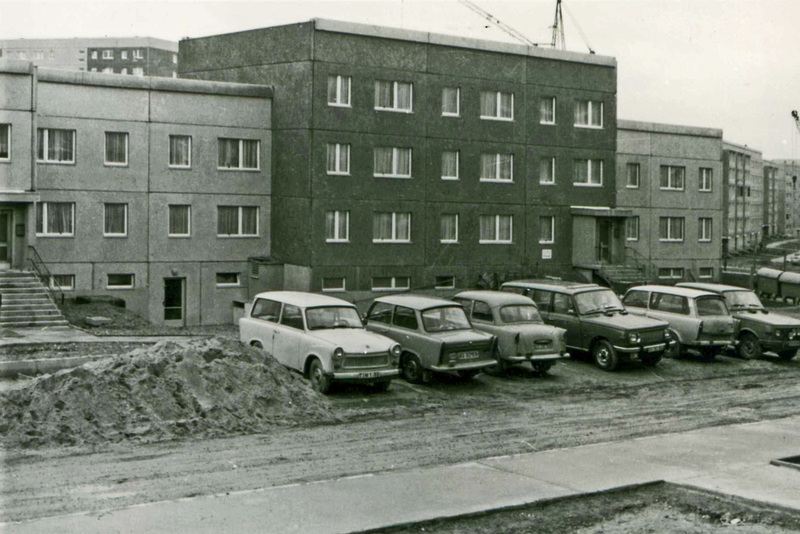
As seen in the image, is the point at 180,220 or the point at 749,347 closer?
the point at 749,347

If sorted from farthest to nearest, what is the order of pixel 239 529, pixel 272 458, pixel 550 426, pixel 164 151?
pixel 164 151 < pixel 550 426 < pixel 272 458 < pixel 239 529

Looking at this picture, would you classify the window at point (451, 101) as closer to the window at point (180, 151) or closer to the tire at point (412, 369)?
the window at point (180, 151)

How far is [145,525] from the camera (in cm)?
916

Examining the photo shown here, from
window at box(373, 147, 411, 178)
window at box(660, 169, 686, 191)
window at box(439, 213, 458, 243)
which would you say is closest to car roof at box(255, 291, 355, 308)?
window at box(373, 147, 411, 178)

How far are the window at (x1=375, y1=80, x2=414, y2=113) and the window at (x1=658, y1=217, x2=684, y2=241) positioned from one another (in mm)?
15146

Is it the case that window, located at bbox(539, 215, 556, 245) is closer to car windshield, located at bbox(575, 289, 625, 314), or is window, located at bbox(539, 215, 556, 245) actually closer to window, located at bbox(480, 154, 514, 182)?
window, located at bbox(480, 154, 514, 182)

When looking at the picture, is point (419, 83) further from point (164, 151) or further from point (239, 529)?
point (239, 529)

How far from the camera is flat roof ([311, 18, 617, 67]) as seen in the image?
33.4 m

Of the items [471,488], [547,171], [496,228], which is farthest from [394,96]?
[471,488]

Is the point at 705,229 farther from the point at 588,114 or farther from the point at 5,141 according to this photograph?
the point at 5,141

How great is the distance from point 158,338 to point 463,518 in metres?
14.1

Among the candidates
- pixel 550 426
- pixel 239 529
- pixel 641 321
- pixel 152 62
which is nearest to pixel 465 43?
pixel 641 321

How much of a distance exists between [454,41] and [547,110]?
548 cm

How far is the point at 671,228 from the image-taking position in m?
44.2
